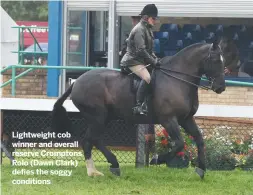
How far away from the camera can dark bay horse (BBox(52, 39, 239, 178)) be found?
11766 mm

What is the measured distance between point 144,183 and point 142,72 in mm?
1679

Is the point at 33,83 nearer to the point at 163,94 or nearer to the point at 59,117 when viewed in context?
the point at 59,117

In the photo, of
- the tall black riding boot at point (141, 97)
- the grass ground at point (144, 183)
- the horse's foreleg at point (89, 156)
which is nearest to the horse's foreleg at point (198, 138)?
the grass ground at point (144, 183)

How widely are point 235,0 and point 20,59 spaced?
6.89 m

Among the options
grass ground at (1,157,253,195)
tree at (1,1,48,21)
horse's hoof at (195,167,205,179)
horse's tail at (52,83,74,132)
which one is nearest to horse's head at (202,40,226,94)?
horse's hoof at (195,167,205,179)

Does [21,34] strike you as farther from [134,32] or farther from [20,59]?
[134,32]

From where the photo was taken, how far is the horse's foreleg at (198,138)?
11832mm

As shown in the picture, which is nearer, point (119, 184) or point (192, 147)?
point (119, 184)

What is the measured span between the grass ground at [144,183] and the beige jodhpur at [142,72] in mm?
1507

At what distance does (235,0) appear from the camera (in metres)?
17.5

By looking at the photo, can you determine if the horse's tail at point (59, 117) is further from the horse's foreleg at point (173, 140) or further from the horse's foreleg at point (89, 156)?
the horse's foreleg at point (173, 140)

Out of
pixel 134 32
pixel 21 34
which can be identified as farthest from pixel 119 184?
pixel 21 34

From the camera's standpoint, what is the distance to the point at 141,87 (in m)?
11.8

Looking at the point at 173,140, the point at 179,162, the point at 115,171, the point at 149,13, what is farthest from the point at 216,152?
the point at 149,13
